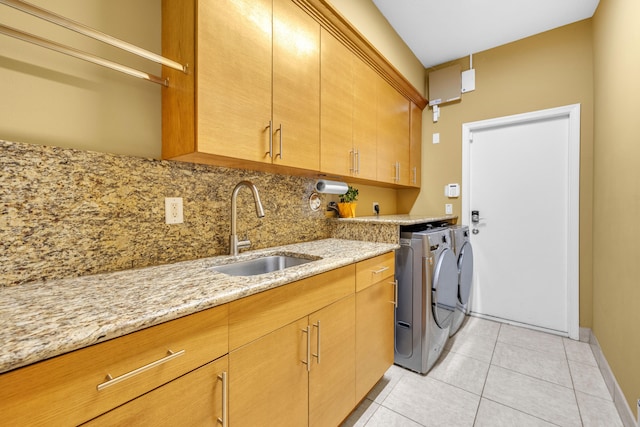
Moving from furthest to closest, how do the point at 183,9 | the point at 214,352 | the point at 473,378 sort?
the point at 473,378 → the point at 183,9 → the point at 214,352

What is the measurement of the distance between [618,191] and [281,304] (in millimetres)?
2116

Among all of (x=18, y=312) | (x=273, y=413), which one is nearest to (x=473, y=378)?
(x=273, y=413)

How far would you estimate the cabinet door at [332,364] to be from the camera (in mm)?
1135

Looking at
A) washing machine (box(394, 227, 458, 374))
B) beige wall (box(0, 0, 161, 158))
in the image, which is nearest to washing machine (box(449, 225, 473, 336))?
washing machine (box(394, 227, 458, 374))

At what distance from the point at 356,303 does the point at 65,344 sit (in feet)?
3.71

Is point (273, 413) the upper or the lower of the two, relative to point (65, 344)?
lower

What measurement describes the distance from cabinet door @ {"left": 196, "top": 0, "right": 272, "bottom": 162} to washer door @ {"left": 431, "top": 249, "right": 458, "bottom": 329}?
55.6 inches

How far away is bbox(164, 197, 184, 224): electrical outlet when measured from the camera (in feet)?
3.96

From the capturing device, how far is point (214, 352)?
0.76 m

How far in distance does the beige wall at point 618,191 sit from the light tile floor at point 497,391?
8.3 inches

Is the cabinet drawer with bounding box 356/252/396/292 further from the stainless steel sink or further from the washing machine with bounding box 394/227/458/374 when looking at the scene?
the stainless steel sink

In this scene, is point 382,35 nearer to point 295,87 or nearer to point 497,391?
point 295,87

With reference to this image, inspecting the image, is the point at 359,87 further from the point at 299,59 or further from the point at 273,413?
the point at 273,413

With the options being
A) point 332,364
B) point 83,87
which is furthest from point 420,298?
point 83,87
